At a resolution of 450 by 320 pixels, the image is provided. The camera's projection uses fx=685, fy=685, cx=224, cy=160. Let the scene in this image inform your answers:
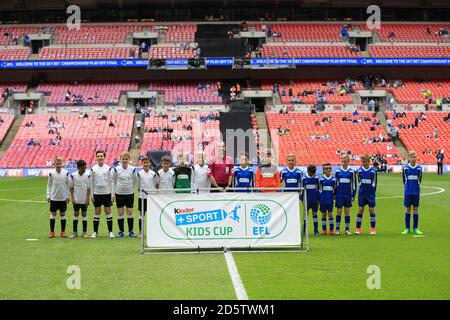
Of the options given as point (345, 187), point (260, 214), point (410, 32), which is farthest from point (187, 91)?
point (260, 214)

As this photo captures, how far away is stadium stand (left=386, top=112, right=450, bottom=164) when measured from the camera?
57594 millimetres

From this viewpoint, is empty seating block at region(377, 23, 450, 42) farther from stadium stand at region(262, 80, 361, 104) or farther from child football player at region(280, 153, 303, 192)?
child football player at region(280, 153, 303, 192)

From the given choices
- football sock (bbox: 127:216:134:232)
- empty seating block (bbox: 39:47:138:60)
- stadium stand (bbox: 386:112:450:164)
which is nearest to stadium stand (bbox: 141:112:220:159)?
empty seating block (bbox: 39:47:138:60)

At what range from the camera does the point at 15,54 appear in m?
69.2

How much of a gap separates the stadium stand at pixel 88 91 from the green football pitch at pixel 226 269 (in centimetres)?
4875

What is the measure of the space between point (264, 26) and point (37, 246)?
60.9 m

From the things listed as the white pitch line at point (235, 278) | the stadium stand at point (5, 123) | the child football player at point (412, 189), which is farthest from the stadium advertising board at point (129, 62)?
the white pitch line at point (235, 278)

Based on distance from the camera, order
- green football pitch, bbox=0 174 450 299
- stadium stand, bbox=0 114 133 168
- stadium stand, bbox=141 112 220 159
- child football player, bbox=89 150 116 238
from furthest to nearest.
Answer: stadium stand, bbox=141 112 220 159
stadium stand, bbox=0 114 133 168
child football player, bbox=89 150 116 238
green football pitch, bbox=0 174 450 299

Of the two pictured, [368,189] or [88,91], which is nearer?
[368,189]

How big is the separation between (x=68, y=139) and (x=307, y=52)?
2610 centimetres

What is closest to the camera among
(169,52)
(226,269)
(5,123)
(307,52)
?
(226,269)

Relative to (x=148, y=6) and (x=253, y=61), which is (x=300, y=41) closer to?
(x=253, y=61)

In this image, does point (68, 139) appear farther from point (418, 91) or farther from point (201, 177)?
point (201, 177)

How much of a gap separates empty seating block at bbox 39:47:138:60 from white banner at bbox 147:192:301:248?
5624 centimetres
